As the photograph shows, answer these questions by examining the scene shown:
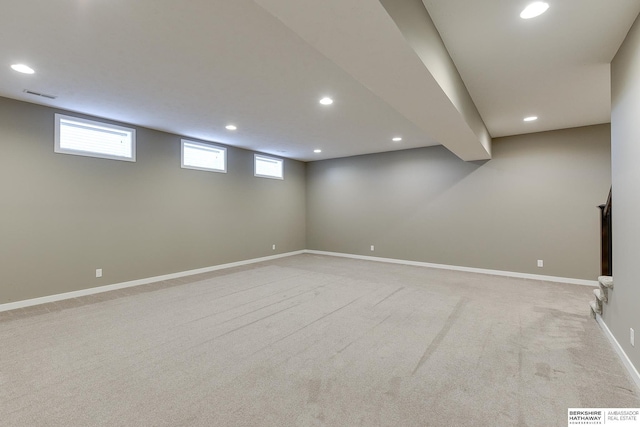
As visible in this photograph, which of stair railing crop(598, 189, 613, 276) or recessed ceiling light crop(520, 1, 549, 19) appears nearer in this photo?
recessed ceiling light crop(520, 1, 549, 19)

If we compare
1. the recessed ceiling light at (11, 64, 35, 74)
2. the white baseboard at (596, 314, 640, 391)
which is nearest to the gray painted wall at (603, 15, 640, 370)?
the white baseboard at (596, 314, 640, 391)

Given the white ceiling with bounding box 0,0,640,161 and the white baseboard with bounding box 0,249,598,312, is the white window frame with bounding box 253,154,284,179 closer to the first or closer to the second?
the white baseboard with bounding box 0,249,598,312

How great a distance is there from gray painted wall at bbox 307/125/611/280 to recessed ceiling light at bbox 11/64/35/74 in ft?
18.9

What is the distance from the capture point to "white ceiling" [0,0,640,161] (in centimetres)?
182

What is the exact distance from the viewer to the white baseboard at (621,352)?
1.98 meters

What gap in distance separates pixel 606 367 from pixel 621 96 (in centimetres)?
213

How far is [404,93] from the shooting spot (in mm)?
2320

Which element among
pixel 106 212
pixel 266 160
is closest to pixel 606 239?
pixel 266 160

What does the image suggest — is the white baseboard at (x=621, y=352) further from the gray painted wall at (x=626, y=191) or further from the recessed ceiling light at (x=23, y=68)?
the recessed ceiling light at (x=23, y=68)

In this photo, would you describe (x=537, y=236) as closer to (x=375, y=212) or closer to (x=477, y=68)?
(x=375, y=212)

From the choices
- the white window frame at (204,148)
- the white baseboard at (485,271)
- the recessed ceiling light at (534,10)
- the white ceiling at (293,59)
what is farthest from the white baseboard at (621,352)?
the white window frame at (204,148)

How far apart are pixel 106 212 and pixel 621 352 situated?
6.14 metres

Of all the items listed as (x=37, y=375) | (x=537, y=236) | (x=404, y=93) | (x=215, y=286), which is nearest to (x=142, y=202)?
(x=215, y=286)

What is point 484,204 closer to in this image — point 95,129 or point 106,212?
point 106,212
